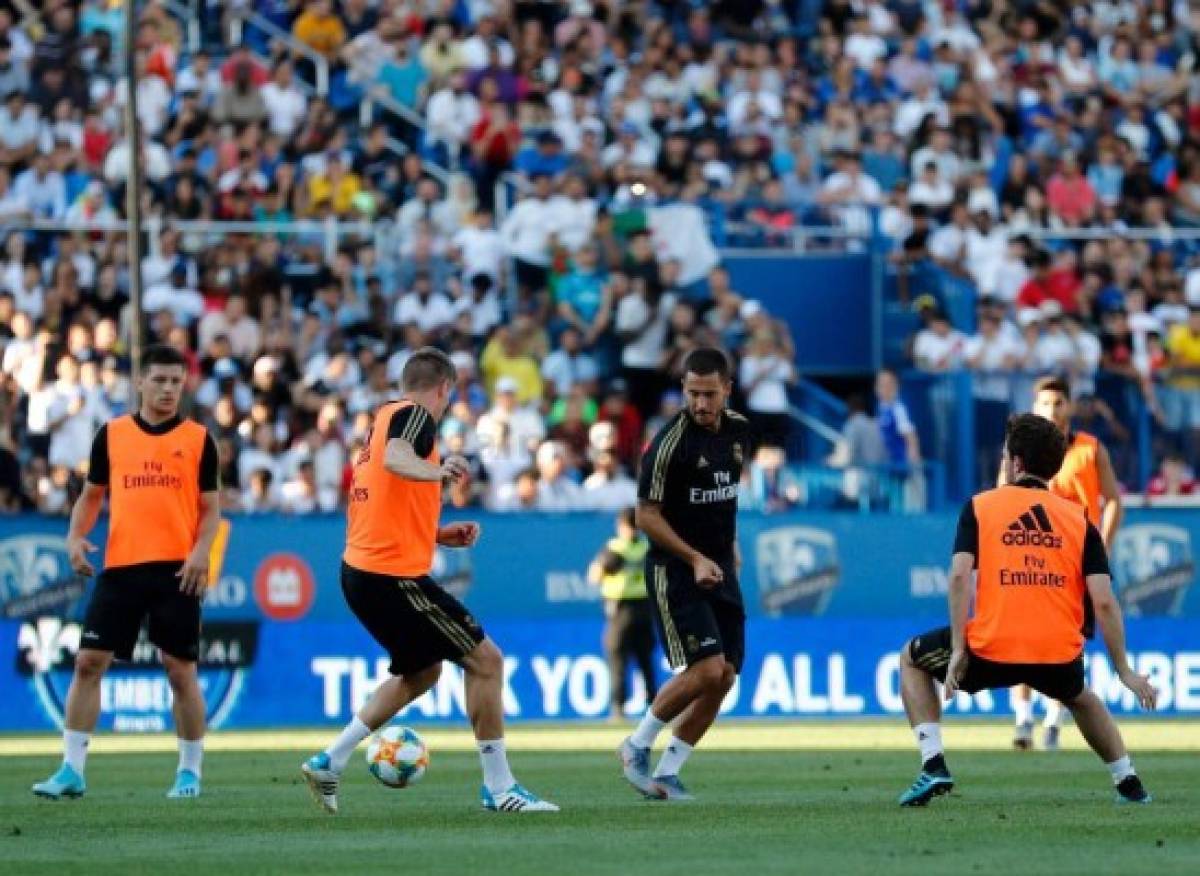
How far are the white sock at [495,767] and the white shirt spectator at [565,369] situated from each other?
605 inches

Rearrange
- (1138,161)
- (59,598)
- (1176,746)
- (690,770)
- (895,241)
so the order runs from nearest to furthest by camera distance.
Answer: (690,770)
(1176,746)
(59,598)
(895,241)
(1138,161)

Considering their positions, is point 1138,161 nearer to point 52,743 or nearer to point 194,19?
point 194,19

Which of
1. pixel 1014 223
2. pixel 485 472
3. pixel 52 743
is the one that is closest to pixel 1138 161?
pixel 1014 223

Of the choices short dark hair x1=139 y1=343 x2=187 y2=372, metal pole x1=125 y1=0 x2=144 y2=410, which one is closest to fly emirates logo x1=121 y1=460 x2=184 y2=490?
short dark hair x1=139 y1=343 x2=187 y2=372

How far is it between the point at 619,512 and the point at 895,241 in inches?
285

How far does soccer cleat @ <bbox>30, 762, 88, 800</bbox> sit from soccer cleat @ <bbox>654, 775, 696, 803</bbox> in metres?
3.08

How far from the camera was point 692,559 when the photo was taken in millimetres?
14125

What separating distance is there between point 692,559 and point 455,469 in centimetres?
203

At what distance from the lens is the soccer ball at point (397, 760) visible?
13969 millimetres

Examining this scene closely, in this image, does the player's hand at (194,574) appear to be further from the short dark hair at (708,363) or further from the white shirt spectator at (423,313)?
the white shirt spectator at (423,313)

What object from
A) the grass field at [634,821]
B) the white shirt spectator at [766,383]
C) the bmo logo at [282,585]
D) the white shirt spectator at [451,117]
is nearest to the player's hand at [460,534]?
the grass field at [634,821]

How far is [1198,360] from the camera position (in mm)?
29594

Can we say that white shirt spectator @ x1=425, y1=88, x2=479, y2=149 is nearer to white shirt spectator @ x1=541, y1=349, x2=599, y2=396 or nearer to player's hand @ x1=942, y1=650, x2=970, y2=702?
white shirt spectator @ x1=541, y1=349, x2=599, y2=396

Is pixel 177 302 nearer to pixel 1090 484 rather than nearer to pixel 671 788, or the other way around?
pixel 1090 484
